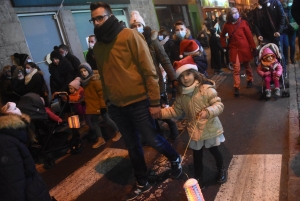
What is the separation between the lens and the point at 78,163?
196 inches

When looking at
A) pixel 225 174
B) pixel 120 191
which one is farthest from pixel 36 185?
pixel 225 174

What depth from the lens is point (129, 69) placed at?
3.08 m

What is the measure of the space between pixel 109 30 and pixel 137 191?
202 cm

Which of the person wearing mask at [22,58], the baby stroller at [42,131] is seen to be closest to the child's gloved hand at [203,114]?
the baby stroller at [42,131]

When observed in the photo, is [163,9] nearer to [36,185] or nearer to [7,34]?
[7,34]

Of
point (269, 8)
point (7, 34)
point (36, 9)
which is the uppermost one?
point (36, 9)

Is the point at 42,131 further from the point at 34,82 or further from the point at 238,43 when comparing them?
the point at 238,43

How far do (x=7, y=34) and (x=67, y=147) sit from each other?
444 centimetres

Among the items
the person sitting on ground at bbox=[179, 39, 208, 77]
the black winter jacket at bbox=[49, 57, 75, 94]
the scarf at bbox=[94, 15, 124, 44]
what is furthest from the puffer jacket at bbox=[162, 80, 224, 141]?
the black winter jacket at bbox=[49, 57, 75, 94]

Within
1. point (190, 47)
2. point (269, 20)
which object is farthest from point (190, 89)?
point (269, 20)

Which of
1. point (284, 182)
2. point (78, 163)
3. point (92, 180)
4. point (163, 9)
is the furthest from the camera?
point (163, 9)

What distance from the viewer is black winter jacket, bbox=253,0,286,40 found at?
695 cm

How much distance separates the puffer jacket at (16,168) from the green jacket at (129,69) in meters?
1.10

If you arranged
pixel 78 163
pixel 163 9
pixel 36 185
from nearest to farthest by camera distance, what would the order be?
pixel 36 185
pixel 78 163
pixel 163 9
